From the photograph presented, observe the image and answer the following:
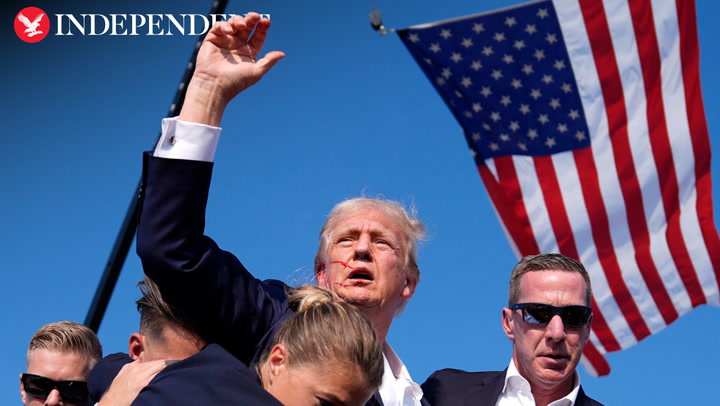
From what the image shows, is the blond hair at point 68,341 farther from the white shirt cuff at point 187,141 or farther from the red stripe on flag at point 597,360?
the red stripe on flag at point 597,360

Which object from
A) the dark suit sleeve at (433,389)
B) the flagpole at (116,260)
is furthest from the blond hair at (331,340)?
the flagpole at (116,260)

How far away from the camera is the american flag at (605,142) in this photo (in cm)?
862

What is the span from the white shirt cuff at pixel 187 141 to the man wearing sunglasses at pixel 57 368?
6.13 feet

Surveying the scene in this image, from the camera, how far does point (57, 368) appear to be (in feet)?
13.5

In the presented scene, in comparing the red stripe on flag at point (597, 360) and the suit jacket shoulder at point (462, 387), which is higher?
the suit jacket shoulder at point (462, 387)

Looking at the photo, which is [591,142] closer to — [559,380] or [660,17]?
[660,17]

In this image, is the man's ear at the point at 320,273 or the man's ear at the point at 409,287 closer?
the man's ear at the point at 320,273

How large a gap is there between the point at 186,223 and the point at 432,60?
242 inches

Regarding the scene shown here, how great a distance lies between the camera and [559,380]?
12.8ft

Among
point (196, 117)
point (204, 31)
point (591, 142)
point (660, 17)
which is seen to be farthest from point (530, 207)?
point (196, 117)

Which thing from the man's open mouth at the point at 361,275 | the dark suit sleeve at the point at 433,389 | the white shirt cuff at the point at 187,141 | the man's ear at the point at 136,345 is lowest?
the dark suit sleeve at the point at 433,389

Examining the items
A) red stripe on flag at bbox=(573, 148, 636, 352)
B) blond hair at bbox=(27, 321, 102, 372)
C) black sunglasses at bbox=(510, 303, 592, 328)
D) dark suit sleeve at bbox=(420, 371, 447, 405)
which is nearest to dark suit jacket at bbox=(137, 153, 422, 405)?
dark suit sleeve at bbox=(420, 371, 447, 405)

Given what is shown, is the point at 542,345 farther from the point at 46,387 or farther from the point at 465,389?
the point at 46,387

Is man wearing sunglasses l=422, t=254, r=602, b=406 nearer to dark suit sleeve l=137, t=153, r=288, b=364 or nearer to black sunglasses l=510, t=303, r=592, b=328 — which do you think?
black sunglasses l=510, t=303, r=592, b=328
